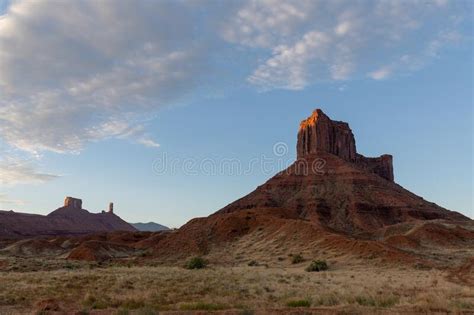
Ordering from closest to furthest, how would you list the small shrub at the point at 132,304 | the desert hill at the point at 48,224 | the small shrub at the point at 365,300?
the small shrub at the point at 132,304 → the small shrub at the point at 365,300 → the desert hill at the point at 48,224

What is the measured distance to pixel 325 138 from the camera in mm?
130125

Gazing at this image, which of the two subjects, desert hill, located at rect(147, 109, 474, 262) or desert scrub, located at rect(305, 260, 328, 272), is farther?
desert hill, located at rect(147, 109, 474, 262)

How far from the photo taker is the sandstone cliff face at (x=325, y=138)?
425ft

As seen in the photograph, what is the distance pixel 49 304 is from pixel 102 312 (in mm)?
2652

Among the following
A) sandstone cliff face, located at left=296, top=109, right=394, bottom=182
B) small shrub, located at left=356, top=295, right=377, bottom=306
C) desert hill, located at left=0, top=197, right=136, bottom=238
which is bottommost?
small shrub, located at left=356, top=295, right=377, bottom=306

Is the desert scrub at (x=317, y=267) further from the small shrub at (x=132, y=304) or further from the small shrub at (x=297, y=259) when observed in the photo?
the small shrub at (x=132, y=304)

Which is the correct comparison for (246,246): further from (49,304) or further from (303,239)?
(49,304)

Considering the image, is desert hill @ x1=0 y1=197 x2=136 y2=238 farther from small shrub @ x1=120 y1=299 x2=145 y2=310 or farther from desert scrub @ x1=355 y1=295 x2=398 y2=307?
desert scrub @ x1=355 y1=295 x2=398 y2=307

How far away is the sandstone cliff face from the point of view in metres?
130

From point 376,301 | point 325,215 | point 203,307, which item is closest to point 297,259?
point 376,301

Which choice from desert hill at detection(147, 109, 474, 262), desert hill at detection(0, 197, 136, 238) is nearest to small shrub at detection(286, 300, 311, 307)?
desert hill at detection(147, 109, 474, 262)

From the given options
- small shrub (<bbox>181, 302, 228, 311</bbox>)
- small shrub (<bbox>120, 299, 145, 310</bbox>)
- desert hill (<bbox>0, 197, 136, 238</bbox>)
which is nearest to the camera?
small shrub (<bbox>181, 302, 228, 311</bbox>)

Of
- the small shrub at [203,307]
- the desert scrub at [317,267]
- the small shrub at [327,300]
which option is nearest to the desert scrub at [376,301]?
the small shrub at [327,300]

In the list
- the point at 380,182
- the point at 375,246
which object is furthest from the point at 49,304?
the point at 380,182
